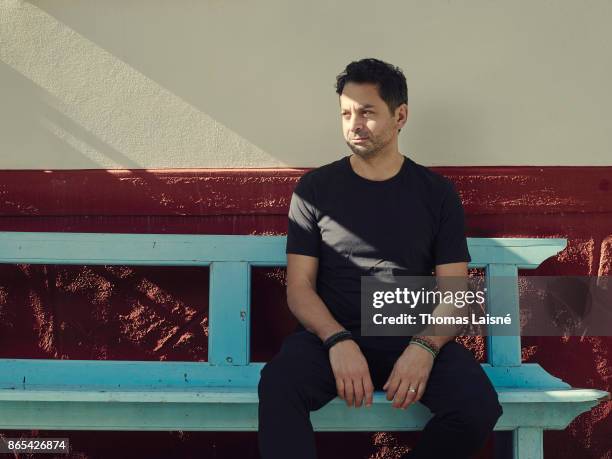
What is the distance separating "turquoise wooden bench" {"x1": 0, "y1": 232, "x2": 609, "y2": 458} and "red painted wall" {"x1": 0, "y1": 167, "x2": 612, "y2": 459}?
0.78ft

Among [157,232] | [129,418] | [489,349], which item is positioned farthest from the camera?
[157,232]

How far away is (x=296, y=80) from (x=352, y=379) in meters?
1.37

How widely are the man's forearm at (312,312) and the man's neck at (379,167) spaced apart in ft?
1.60

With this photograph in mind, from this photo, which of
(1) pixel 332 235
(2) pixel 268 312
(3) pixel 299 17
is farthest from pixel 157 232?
(3) pixel 299 17

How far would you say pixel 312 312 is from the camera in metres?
2.51

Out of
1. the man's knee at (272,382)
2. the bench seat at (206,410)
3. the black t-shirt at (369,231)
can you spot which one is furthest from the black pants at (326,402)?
the black t-shirt at (369,231)

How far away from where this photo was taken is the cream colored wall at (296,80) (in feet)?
10.2

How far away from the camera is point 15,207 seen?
3.07 metres

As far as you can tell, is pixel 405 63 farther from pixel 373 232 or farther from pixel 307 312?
pixel 307 312

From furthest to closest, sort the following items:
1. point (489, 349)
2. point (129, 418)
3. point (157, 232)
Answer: point (157, 232) → point (489, 349) → point (129, 418)

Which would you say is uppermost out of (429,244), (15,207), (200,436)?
(15,207)

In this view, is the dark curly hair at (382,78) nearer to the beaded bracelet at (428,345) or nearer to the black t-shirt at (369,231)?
the black t-shirt at (369,231)

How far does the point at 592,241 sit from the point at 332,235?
1.22 metres

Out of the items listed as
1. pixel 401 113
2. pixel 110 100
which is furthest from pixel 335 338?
pixel 110 100
